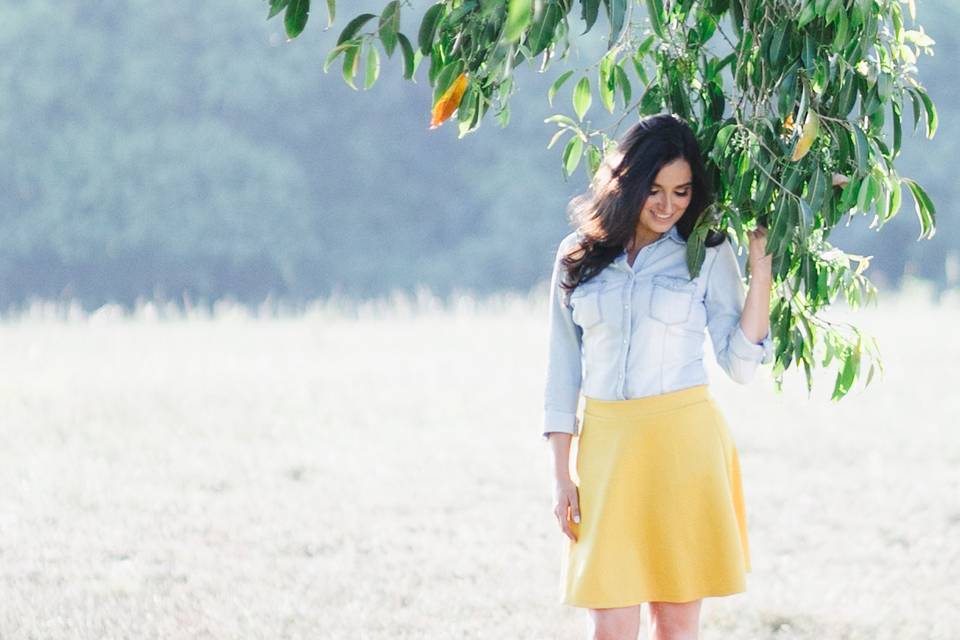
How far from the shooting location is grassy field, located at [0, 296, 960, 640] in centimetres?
480

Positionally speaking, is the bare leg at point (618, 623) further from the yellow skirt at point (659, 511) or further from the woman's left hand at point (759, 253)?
the woman's left hand at point (759, 253)

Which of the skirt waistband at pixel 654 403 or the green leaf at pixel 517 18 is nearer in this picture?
the green leaf at pixel 517 18

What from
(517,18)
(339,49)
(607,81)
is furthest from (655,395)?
(517,18)

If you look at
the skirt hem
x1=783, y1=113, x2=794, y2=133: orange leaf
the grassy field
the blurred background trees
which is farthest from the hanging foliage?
the blurred background trees

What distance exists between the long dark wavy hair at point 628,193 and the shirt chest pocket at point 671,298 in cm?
11

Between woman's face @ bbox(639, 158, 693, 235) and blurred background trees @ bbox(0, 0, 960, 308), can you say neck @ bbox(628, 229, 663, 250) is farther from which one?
blurred background trees @ bbox(0, 0, 960, 308)

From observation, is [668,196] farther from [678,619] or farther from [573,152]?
[678,619]

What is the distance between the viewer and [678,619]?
300 centimetres

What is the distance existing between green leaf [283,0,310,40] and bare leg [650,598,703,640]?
146 cm

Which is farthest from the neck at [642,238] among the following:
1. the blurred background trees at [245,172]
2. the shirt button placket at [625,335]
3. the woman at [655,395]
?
the blurred background trees at [245,172]

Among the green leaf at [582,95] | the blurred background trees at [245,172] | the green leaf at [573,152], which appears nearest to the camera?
the green leaf at [582,95]

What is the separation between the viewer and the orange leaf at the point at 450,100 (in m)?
2.76

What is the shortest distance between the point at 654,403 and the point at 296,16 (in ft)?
3.62

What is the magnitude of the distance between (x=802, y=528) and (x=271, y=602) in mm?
2500
